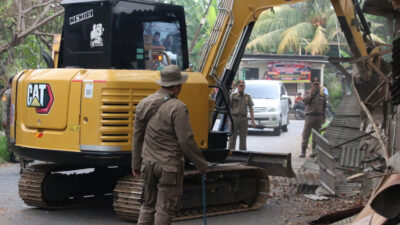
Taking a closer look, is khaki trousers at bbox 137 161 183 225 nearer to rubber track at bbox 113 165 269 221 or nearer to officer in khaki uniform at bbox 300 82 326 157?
rubber track at bbox 113 165 269 221

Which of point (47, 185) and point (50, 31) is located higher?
point (50, 31)

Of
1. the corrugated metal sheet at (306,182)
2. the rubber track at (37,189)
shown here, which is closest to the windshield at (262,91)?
the corrugated metal sheet at (306,182)

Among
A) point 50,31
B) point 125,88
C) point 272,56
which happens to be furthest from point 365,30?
point 272,56

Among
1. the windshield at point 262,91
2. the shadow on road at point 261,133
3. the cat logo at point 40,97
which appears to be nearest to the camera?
the cat logo at point 40,97

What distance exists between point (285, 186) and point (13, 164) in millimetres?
6625

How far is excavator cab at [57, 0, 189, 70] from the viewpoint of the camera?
8.39 m

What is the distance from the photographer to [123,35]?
8422 mm

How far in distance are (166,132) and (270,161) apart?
3.88 meters

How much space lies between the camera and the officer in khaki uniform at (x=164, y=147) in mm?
6156

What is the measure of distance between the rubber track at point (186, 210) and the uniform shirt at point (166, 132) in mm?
1674

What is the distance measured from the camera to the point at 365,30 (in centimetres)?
1073

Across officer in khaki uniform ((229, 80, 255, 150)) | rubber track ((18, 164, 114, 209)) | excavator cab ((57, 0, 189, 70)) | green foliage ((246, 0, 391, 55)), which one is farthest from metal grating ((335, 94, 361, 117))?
green foliage ((246, 0, 391, 55))

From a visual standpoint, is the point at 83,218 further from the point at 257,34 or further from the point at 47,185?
the point at 257,34

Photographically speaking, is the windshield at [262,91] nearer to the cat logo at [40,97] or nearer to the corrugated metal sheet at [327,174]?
the corrugated metal sheet at [327,174]
